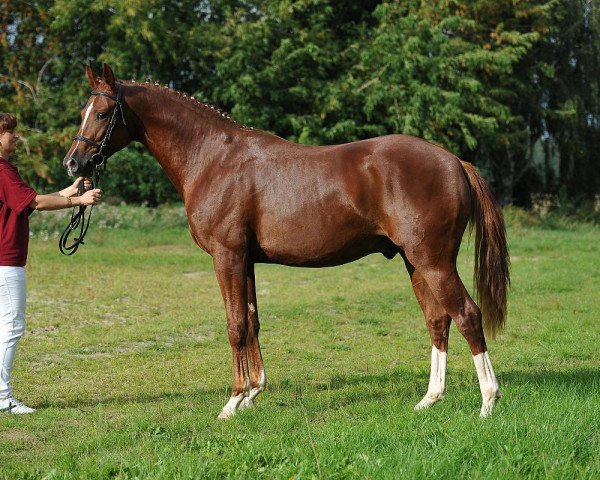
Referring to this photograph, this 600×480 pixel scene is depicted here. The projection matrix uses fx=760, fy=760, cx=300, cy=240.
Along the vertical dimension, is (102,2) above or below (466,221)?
above

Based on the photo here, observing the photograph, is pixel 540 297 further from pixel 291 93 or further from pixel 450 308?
pixel 291 93

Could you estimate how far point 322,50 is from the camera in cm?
2100

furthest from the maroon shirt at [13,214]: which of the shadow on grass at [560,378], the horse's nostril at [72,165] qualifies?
the shadow on grass at [560,378]

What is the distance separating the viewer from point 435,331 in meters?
5.79

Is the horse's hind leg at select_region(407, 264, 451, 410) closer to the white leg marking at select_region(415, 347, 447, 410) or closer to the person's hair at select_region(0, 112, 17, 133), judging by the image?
the white leg marking at select_region(415, 347, 447, 410)

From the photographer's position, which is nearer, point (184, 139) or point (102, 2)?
point (184, 139)

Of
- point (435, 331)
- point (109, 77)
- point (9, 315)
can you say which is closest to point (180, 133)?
point (109, 77)

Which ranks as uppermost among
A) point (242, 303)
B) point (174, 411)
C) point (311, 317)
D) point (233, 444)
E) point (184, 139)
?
point (184, 139)

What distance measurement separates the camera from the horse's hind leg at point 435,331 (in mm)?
5641

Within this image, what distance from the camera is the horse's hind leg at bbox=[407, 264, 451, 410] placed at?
5.64 meters

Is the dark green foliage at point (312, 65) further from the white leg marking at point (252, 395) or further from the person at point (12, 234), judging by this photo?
the white leg marking at point (252, 395)

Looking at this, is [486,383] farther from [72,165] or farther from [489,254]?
[72,165]

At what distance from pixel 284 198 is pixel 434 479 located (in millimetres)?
2470

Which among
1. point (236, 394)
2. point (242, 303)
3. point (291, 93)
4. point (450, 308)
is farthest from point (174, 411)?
point (291, 93)
